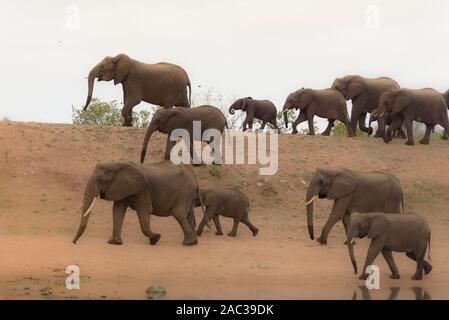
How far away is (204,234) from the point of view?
67.2 feet

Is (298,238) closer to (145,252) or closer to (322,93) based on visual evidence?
(145,252)

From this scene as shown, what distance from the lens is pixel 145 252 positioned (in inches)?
704

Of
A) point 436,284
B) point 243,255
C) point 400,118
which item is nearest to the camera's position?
point 436,284

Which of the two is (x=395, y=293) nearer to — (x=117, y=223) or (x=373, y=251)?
(x=373, y=251)

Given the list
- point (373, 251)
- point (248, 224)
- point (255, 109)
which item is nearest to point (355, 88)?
point (255, 109)

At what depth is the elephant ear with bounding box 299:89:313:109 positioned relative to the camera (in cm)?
3014

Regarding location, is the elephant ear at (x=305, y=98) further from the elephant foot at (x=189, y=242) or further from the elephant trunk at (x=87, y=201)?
the elephant trunk at (x=87, y=201)

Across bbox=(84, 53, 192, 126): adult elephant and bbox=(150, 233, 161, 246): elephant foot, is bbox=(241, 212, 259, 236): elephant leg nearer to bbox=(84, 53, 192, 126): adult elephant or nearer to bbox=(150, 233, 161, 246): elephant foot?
bbox=(150, 233, 161, 246): elephant foot

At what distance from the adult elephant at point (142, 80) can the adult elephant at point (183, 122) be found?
11.9ft

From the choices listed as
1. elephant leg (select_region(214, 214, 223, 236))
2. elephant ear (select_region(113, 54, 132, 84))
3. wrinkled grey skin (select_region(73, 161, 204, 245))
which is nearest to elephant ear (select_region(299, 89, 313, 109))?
elephant ear (select_region(113, 54, 132, 84))

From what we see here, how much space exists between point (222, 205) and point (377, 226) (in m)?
4.20

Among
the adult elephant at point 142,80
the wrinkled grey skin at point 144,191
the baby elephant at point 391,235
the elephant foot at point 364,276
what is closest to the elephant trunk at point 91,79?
the adult elephant at point 142,80
